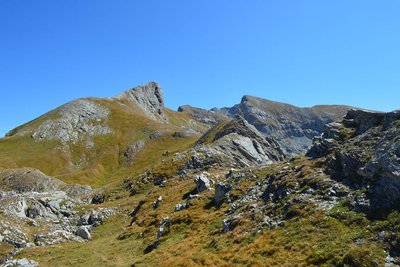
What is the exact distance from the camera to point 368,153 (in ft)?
116

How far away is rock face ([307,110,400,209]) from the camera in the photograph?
1151 inches

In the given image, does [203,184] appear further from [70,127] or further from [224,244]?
[70,127]

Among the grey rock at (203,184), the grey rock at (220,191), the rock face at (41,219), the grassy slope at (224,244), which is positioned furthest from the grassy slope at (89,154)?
the grassy slope at (224,244)

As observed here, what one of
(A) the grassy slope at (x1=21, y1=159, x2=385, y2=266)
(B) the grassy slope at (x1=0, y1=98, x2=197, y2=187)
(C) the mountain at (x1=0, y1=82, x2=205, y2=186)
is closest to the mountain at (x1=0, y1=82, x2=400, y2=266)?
(A) the grassy slope at (x1=21, y1=159, x2=385, y2=266)

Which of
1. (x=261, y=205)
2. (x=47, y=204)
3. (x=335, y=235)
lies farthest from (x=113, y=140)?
(x=335, y=235)

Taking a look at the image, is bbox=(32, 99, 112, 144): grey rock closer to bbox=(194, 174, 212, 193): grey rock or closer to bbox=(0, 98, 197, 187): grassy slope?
bbox=(0, 98, 197, 187): grassy slope

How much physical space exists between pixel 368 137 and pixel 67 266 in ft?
114

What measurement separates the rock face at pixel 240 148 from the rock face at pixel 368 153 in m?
35.7

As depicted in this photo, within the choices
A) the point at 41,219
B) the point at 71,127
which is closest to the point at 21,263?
the point at 41,219

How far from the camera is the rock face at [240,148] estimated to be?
88.4m

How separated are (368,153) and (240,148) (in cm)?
6042

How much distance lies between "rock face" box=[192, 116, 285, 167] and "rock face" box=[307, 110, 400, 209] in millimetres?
35679

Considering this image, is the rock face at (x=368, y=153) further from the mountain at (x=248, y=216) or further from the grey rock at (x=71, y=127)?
the grey rock at (x=71, y=127)

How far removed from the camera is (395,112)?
38.3m
